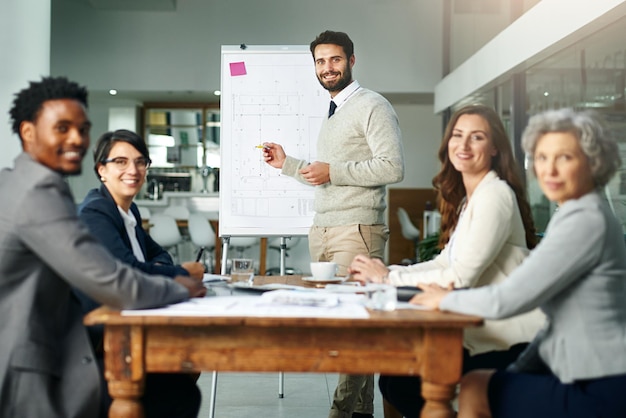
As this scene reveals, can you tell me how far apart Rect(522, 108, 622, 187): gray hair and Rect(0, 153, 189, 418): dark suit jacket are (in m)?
1.00

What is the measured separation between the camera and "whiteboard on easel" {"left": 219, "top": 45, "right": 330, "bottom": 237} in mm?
4156

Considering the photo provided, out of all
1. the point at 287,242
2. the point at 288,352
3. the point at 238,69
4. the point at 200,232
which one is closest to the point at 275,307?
the point at 288,352

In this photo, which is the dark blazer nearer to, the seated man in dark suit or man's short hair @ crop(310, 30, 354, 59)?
the seated man in dark suit

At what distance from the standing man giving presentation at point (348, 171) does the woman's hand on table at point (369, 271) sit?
2.48 feet

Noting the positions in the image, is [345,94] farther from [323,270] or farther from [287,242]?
[287,242]

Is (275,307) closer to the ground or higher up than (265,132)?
closer to the ground

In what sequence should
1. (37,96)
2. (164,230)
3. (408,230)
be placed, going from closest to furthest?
(37,96) → (164,230) → (408,230)

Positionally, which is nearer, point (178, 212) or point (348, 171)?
point (348, 171)

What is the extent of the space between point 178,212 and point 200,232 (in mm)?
943

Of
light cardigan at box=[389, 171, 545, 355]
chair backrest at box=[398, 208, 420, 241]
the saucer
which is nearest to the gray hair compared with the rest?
light cardigan at box=[389, 171, 545, 355]

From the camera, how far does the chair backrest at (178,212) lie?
10062 millimetres

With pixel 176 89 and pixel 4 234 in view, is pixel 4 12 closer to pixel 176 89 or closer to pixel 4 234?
pixel 4 234

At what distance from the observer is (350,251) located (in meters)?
3.38

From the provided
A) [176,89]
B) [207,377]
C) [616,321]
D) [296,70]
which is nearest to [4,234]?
[616,321]
